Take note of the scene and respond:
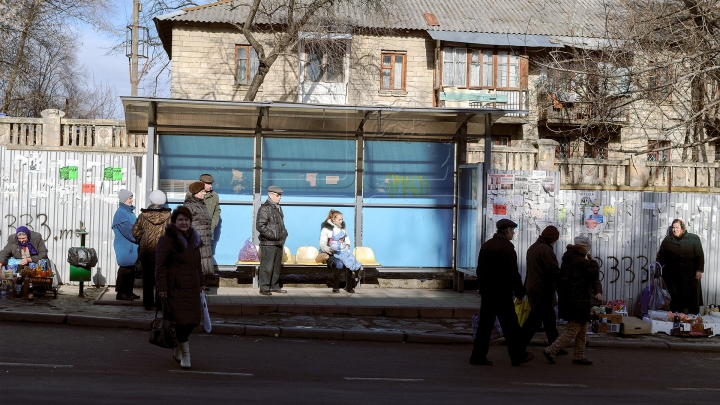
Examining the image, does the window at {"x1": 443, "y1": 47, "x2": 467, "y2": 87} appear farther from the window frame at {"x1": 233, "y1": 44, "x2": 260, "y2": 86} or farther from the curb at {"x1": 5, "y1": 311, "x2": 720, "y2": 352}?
the curb at {"x1": 5, "y1": 311, "x2": 720, "y2": 352}

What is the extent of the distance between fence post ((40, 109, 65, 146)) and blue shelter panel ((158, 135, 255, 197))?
530cm

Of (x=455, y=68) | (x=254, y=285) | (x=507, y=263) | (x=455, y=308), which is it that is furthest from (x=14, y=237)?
(x=455, y=68)

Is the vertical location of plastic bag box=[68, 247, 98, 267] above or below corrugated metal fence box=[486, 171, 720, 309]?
below

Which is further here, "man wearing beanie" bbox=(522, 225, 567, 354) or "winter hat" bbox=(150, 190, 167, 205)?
"winter hat" bbox=(150, 190, 167, 205)

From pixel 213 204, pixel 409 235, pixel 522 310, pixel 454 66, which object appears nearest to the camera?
pixel 522 310

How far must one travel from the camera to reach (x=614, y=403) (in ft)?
25.6

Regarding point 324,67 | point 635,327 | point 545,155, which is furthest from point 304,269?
point 324,67

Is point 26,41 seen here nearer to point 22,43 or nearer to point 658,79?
point 22,43

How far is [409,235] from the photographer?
16594mm

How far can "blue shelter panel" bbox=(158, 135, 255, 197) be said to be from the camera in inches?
622

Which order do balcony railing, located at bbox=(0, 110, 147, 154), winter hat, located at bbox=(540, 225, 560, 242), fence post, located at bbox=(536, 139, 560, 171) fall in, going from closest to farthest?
winter hat, located at bbox=(540, 225, 560, 242), balcony railing, located at bbox=(0, 110, 147, 154), fence post, located at bbox=(536, 139, 560, 171)

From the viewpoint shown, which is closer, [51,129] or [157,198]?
[157,198]

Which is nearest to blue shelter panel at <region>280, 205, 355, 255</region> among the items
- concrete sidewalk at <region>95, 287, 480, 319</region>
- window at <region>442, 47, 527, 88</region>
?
concrete sidewalk at <region>95, 287, 480, 319</region>

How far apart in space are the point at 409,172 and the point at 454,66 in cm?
1785
